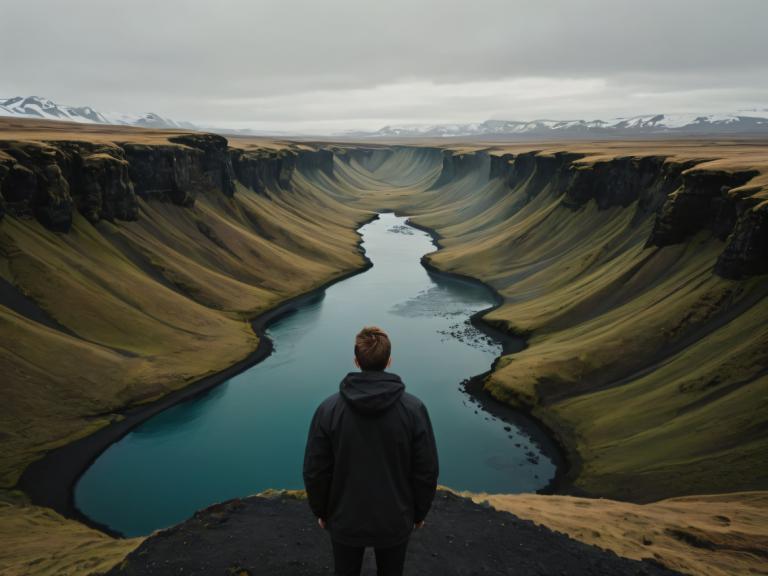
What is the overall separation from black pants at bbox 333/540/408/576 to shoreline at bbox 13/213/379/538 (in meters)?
32.7

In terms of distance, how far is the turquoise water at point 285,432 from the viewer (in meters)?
39.4

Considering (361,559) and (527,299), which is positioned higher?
(361,559)

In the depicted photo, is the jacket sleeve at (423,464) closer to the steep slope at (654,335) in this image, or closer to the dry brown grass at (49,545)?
the dry brown grass at (49,545)

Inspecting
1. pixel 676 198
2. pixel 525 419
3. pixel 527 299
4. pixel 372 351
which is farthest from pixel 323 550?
pixel 527 299

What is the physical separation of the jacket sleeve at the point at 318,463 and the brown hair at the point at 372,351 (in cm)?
93

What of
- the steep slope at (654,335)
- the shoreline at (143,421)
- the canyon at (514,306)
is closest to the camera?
the steep slope at (654,335)

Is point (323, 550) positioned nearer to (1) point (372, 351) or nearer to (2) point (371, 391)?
(2) point (371, 391)

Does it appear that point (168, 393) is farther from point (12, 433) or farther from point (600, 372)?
point (600, 372)

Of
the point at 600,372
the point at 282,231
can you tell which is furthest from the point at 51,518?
the point at 282,231

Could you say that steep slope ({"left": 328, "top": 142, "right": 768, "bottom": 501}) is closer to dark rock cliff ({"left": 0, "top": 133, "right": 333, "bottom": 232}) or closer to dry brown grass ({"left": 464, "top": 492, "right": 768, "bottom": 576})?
dry brown grass ({"left": 464, "top": 492, "right": 768, "bottom": 576})

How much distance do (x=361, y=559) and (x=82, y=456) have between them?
42926 mm

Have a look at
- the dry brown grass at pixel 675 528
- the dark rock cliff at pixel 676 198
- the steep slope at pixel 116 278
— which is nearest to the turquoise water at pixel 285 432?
the steep slope at pixel 116 278

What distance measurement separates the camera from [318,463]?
7742 mm

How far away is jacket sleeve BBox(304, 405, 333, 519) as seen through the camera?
766 centimetres
